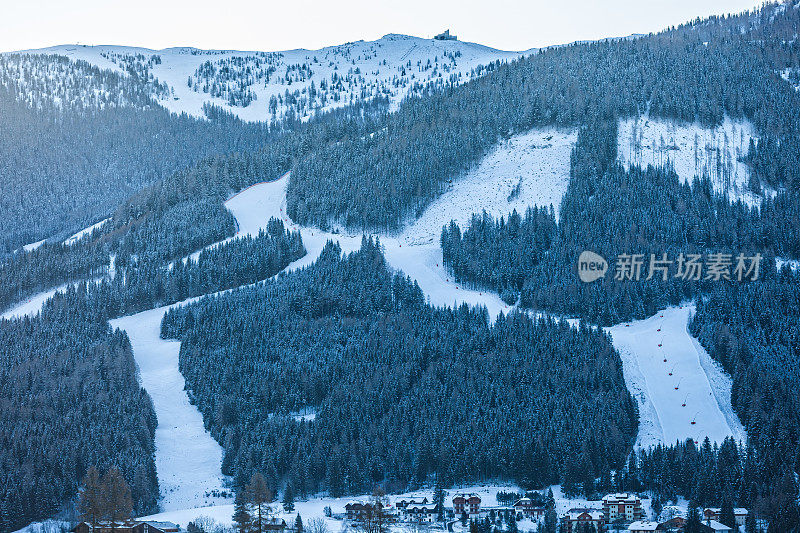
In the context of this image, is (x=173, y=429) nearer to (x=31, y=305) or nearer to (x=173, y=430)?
(x=173, y=430)

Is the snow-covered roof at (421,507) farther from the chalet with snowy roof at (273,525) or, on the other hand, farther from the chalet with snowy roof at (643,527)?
the chalet with snowy roof at (643,527)

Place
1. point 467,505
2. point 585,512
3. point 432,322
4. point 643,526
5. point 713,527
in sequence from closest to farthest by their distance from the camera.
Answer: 1. point 713,527
2. point 643,526
3. point 585,512
4. point 467,505
5. point 432,322

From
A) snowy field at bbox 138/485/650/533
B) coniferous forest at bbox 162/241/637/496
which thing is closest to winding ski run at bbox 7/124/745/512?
coniferous forest at bbox 162/241/637/496

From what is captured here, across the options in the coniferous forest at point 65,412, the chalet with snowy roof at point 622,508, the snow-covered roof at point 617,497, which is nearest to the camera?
the chalet with snowy roof at point 622,508

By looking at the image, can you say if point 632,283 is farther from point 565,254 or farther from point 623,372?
point 623,372

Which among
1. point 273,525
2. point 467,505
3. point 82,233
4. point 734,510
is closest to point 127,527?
point 273,525

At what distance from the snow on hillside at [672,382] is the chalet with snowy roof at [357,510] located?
113ft

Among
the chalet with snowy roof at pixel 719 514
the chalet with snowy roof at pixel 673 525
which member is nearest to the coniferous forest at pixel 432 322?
the chalet with snowy roof at pixel 719 514

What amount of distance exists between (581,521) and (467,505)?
10.3m

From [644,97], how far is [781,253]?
4283cm

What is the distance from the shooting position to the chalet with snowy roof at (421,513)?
94.9 metres

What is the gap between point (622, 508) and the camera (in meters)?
96.4

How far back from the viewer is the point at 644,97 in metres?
187

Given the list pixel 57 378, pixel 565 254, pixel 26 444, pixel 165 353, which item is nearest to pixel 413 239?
pixel 565 254
